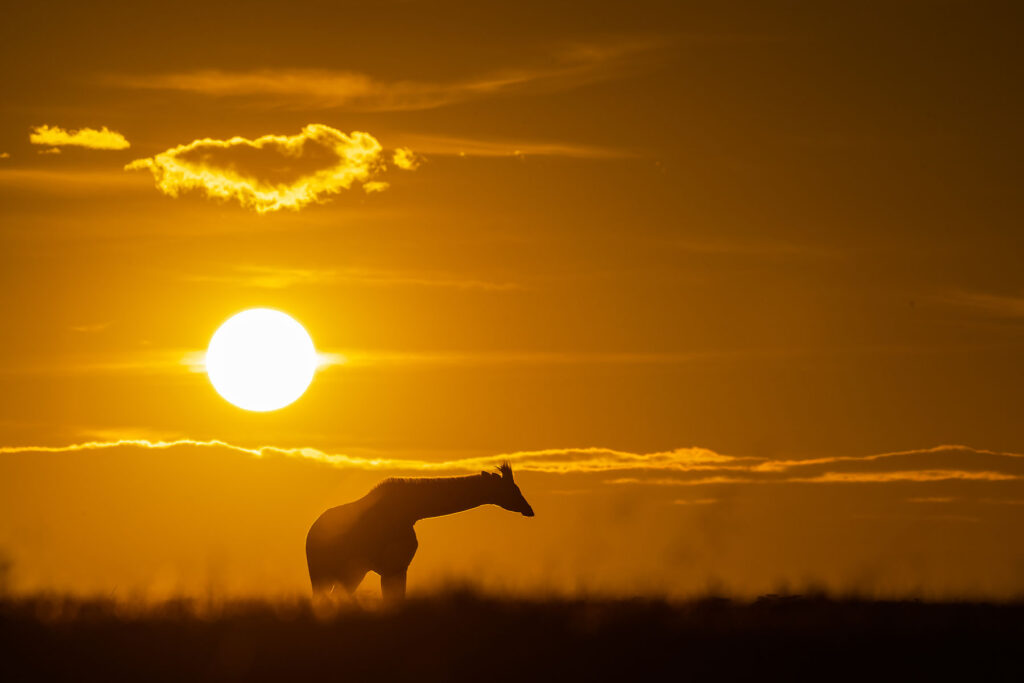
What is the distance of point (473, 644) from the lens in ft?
62.5

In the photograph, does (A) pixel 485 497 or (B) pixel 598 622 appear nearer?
(B) pixel 598 622

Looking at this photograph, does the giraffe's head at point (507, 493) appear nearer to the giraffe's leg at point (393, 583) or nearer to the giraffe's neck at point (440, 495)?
the giraffe's neck at point (440, 495)

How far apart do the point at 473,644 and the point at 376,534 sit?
26.1 feet

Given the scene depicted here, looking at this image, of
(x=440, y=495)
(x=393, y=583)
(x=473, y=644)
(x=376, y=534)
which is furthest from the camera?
(x=440, y=495)

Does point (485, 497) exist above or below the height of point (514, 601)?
above

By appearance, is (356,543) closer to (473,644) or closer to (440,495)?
(440,495)

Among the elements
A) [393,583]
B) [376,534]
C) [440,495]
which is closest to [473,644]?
[393,583]

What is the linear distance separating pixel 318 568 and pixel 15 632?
8.52 metres

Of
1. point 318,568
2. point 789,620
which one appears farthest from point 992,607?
point 318,568

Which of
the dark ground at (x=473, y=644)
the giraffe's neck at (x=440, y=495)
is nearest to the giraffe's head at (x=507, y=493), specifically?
the giraffe's neck at (x=440, y=495)

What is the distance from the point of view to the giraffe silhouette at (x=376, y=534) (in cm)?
2650

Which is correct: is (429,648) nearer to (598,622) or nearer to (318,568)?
(598,622)

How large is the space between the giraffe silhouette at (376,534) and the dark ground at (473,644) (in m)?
4.80

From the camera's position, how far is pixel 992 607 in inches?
963
